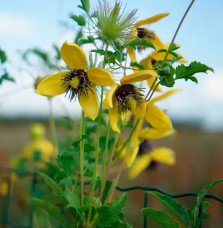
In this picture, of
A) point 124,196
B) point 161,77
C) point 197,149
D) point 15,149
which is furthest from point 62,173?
point 15,149

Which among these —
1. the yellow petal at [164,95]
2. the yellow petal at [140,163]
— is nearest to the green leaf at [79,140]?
the yellow petal at [164,95]

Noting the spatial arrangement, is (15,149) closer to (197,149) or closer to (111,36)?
(197,149)

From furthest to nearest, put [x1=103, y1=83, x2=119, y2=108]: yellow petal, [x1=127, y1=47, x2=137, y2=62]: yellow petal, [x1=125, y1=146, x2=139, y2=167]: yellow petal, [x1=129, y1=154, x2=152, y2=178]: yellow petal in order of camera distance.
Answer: [x1=129, y1=154, x2=152, y2=178]: yellow petal → [x1=125, y1=146, x2=139, y2=167]: yellow petal → [x1=127, y1=47, x2=137, y2=62]: yellow petal → [x1=103, y1=83, x2=119, y2=108]: yellow petal

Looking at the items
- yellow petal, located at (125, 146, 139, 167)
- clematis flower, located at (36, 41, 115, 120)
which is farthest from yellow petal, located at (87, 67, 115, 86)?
yellow petal, located at (125, 146, 139, 167)

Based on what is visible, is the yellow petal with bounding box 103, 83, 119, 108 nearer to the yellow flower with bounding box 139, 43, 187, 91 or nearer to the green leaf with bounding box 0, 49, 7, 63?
the yellow flower with bounding box 139, 43, 187, 91

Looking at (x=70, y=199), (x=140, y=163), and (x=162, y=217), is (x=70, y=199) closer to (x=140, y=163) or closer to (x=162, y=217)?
(x=162, y=217)

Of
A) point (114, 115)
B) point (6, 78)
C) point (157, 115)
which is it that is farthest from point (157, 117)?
point (6, 78)
